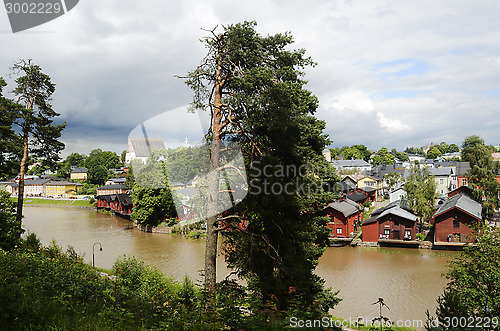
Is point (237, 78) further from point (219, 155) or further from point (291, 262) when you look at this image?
point (291, 262)

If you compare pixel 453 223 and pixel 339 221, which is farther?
pixel 339 221

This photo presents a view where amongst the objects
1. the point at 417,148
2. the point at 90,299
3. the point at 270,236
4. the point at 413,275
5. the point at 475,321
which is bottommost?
the point at 413,275

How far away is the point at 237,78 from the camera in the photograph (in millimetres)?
7969

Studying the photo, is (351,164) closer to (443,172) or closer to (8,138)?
(443,172)

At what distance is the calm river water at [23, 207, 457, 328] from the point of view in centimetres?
1650

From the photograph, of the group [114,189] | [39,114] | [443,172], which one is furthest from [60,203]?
[443,172]

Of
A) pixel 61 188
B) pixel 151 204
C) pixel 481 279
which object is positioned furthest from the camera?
pixel 61 188

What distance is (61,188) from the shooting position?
91.5 meters

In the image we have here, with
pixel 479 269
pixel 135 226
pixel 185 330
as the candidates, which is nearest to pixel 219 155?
pixel 185 330

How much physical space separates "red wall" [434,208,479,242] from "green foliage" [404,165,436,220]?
414 cm

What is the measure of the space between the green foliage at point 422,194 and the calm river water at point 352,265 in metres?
6.52

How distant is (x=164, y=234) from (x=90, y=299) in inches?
1245

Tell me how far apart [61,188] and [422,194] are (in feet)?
312

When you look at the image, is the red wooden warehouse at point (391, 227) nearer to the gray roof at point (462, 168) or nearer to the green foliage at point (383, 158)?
the gray roof at point (462, 168)
